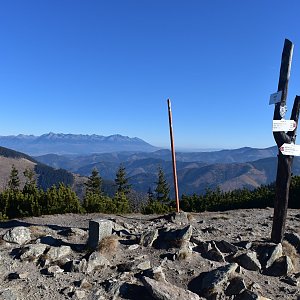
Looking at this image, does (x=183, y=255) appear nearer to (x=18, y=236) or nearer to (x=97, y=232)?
(x=97, y=232)

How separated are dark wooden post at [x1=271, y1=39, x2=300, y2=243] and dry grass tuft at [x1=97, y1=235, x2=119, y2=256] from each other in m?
4.81

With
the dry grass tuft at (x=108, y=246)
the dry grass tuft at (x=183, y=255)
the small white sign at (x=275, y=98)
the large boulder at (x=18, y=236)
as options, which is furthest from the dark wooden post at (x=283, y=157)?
the large boulder at (x=18, y=236)

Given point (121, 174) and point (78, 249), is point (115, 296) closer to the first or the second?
point (78, 249)

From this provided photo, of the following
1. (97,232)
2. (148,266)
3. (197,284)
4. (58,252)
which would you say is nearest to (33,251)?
(58,252)

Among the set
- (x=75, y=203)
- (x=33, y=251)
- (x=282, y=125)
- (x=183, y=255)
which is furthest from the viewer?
(x=75, y=203)

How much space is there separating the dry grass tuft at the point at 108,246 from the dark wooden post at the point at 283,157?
481 cm

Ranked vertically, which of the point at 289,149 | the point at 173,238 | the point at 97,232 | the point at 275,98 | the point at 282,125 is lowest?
the point at 173,238

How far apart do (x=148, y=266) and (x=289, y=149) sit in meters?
5.33

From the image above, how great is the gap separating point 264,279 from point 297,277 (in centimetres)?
85

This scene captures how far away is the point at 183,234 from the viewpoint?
10422 millimetres

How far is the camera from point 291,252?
33.7 ft

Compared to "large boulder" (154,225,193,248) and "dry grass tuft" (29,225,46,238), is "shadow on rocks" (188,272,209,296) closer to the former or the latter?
"large boulder" (154,225,193,248)

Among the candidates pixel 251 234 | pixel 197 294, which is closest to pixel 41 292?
pixel 197 294

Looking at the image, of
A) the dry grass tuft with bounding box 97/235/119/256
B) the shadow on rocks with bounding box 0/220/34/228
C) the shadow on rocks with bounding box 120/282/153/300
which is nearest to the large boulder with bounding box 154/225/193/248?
the dry grass tuft with bounding box 97/235/119/256
